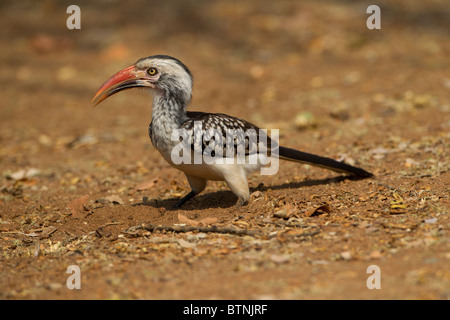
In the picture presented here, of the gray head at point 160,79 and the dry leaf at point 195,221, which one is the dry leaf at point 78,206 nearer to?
the gray head at point 160,79

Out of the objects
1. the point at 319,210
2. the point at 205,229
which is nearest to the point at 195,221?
the point at 205,229

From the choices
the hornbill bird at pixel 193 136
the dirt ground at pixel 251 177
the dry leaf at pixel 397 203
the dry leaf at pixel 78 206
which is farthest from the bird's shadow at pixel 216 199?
the dry leaf at pixel 397 203

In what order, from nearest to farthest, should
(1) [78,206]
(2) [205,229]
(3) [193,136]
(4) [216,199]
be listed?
(2) [205,229] < (3) [193,136] < (1) [78,206] < (4) [216,199]

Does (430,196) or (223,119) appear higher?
(223,119)

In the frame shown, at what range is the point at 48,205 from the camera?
5645 mm

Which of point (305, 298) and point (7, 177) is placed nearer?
point (305, 298)

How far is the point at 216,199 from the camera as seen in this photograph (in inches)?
216

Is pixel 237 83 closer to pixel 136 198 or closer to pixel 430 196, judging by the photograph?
pixel 136 198

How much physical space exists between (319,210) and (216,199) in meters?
1.31

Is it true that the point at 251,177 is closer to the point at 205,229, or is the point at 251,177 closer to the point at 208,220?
the point at 208,220

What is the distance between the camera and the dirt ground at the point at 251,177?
3.51 metres

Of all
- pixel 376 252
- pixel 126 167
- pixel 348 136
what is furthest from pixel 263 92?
pixel 376 252

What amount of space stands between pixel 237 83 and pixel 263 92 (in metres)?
0.78

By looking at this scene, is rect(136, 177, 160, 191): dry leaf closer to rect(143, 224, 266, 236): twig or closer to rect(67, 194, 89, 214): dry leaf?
rect(67, 194, 89, 214): dry leaf
